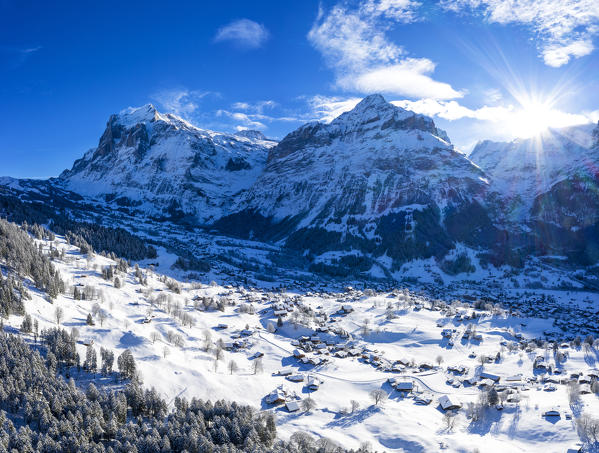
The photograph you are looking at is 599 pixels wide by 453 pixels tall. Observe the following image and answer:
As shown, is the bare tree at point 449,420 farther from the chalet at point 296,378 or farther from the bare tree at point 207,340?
the bare tree at point 207,340

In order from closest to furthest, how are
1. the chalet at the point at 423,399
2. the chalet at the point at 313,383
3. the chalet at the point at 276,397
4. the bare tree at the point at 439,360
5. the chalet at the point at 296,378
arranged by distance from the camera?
the chalet at the point at 276,397 → the chalet at the point at 423,399 → the chalet at the point at 313,383 → the chalet at the point at 296,378 → the bare tree at the point at 439,360

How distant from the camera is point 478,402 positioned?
256 ft

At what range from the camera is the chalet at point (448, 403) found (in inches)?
2985

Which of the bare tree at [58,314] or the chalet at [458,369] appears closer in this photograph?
the bare tree at [58,314]

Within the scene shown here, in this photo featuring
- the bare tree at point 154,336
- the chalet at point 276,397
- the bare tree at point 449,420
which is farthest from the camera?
the bare tree at point 154,336

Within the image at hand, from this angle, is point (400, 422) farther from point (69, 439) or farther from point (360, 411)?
point (69, 439)

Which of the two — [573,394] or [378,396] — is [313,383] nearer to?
[378,396]

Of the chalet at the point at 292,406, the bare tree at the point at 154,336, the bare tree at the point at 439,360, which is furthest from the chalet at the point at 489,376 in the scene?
the bare tree at the point at 154,336

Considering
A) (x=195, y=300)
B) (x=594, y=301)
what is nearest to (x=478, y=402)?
(x=195, y=300)

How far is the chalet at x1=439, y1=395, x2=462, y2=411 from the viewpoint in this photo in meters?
75.8

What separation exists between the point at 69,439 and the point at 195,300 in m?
91.6

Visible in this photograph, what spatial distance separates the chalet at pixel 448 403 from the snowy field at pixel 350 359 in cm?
71

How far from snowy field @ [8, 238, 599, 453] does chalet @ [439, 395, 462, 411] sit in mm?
711

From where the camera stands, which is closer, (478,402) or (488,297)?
(478,402)
